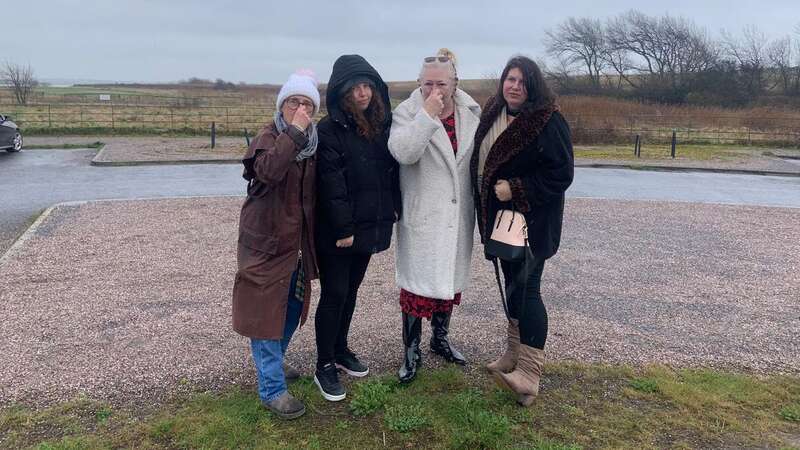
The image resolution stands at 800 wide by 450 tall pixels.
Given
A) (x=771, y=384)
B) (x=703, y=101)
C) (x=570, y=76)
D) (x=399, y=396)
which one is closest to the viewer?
(x=399, y=396)

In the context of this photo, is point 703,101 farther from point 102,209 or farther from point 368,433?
point 368,433

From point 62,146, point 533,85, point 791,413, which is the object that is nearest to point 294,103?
point 533,85

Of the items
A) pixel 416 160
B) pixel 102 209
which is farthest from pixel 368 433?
pixel 102 209

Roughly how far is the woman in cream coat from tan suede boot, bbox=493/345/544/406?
0.52m

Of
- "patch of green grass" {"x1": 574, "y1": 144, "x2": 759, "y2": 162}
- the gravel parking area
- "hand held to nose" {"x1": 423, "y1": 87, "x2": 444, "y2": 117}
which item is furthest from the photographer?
"patch of green grass" {"x1": 574, "y1": 144, "x2": 759, "y2": 162}

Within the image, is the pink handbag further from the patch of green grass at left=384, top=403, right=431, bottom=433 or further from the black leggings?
the patch of green grass at left=384, top=403, right=431, bottom=433

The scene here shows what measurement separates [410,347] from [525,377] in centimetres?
72

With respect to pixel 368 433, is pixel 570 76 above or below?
above

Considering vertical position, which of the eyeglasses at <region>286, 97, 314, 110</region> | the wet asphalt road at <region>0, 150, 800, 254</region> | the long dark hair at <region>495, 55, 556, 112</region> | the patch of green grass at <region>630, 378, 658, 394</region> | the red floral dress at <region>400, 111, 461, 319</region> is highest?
the long dark hair at <region>495, 55, 556, 112</region>

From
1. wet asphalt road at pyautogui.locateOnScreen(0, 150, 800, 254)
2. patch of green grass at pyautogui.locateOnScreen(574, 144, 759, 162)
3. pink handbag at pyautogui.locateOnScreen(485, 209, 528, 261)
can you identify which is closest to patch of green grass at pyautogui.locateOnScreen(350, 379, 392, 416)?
pink handbag at pyautogui.locateOnScreen(485, 209, 528, 261)

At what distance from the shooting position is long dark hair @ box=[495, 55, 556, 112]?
10.7 ft

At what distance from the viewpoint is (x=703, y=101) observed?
4247cm

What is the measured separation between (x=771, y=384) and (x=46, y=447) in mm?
4097

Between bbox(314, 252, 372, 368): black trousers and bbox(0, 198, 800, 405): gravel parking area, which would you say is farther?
bbox(0, 198, 800, 405): gravel parking area
